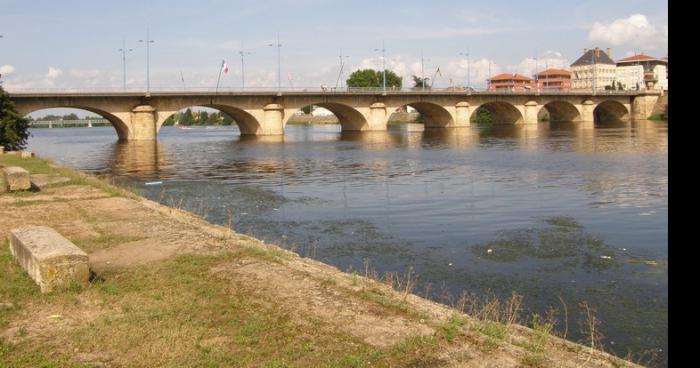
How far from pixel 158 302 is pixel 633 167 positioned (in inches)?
1036

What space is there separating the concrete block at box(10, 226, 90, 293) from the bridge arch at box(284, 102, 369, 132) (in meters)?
66.1

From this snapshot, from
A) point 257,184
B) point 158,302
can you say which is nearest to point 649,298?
point 158,302

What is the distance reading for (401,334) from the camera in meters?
6.45

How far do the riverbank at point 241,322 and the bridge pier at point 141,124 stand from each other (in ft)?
181

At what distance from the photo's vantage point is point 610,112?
10825cm

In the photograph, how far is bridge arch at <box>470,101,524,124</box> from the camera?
9376 cm

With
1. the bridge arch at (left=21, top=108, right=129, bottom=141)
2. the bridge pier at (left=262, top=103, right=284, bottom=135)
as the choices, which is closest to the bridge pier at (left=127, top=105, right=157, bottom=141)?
the bridge arch at (left=21, top=108, right=129, bottom=141)

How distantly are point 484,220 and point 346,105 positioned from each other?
60.8 meters

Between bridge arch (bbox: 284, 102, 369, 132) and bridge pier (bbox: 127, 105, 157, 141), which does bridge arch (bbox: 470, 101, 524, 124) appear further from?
bridge pier (bbox: 127, 105, 157, 141)

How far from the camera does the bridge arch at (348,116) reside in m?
78.2

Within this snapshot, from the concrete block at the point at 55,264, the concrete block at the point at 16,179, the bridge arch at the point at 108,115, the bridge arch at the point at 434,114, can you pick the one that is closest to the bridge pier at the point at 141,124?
the bridge arch at the point at 108,115

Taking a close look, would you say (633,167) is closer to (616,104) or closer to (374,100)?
(374,100)

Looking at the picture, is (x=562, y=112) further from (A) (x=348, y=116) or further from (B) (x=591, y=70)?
(B) (x=591, y=70)

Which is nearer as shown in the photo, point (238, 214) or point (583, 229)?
point (583, 229)
